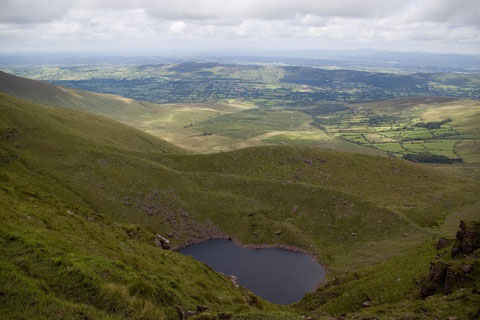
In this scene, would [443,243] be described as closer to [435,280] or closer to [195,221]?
[435,280]

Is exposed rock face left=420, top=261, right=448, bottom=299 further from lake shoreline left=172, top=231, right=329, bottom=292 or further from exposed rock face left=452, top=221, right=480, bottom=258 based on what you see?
lake shoreline left=172, top=231, right=329, bottom=292

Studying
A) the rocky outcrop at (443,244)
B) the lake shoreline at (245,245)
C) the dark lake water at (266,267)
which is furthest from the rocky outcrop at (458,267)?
the lake shoreline at (245,245)

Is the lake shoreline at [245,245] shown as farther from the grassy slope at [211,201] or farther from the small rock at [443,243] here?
the small rock at [443,243]

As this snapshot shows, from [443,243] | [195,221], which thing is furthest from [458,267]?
[195,221]

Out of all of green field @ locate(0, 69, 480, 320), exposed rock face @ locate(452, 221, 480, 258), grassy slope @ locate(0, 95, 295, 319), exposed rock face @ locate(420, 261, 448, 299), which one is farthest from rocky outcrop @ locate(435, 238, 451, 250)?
grassy slope @ locate(0, 95, 295, 319)

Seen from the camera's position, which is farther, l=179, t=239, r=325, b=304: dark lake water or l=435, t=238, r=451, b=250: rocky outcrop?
l=179, t=239, r=325, b=304: dark lake water

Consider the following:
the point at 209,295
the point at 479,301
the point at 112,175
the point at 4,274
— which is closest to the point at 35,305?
the point at 4,274

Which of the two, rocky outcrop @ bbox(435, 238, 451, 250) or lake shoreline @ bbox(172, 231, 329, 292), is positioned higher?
rocky outcrop @ bbox(435, 238, 451, 250)

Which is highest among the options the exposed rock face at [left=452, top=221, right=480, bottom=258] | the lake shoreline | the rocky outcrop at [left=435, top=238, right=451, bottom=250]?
the exposed rock face at [left=452, top=221, right=480, bottom=258]
